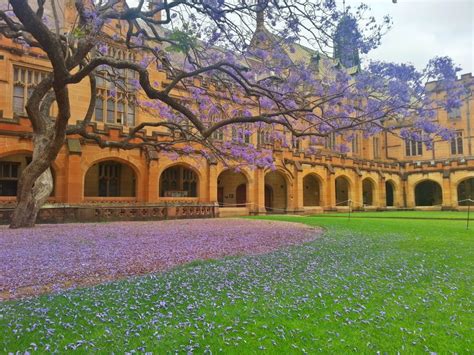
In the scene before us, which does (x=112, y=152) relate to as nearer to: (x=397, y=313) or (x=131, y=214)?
(x=131, y=214)

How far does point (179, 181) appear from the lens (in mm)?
24031

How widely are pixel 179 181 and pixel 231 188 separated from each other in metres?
5.45

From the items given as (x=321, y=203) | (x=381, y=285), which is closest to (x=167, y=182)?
(x=321, y=203)

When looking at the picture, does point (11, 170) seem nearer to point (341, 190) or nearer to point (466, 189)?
point (341, 190)

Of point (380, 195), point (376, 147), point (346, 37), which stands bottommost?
point (380, 195)

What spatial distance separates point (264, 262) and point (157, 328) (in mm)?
3263

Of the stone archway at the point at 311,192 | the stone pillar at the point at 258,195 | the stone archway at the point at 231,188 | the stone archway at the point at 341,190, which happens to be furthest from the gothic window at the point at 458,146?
the stone pillar at the point at 258,195

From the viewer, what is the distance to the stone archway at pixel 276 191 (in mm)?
29312

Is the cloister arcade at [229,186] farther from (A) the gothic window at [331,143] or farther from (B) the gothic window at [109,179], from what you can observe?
(A) the gothic window at [331,143]

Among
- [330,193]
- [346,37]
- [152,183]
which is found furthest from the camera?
[330,193]

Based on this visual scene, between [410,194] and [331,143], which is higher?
[331,143]

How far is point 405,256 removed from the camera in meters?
6.72

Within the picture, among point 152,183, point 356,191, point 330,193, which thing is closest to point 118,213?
point 152,183

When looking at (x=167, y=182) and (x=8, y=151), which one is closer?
(x=8, y=151)
